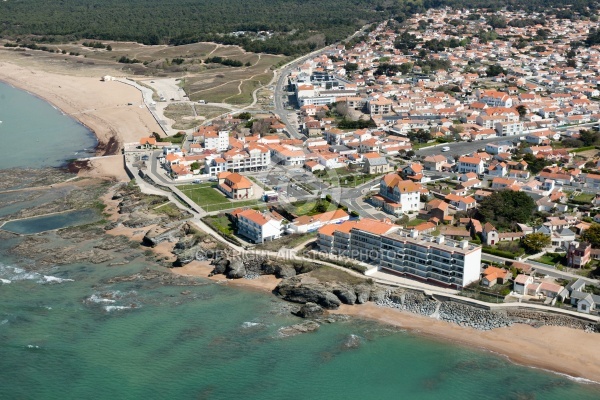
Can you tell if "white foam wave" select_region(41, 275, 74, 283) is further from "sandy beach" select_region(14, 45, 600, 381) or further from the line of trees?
the line of trees

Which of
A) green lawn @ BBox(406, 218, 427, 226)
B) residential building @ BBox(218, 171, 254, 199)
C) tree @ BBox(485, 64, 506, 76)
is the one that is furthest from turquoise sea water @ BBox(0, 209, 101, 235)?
tree @ BBox(485, 64, 506, 76)

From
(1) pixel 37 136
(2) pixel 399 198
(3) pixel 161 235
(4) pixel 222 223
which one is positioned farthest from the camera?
(1) pixel 37 136

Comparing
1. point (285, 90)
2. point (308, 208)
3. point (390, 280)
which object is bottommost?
point (390, 280)

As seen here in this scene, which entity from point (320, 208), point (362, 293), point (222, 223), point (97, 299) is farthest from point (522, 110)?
point (97, 299)

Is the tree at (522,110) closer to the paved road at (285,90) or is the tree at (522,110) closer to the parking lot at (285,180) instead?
the paved road at (285,90)

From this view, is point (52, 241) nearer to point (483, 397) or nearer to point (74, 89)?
point (483, 397)

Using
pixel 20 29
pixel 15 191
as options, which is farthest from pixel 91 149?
pixel 20 29

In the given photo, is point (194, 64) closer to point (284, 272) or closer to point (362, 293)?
point (284, 272)

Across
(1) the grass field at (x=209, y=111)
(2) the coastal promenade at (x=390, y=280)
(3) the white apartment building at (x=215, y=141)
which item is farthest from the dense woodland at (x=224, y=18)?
(2) the coastal promenade at (x=390, y=280)
